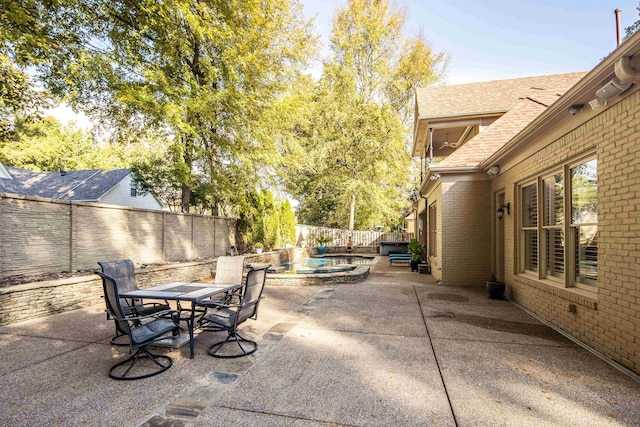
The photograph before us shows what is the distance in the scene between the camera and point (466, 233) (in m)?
9.31

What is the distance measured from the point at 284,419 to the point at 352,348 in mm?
1853

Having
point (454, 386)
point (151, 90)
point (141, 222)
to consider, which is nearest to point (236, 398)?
point (454, 386)

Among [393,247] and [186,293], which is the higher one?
[186,293]

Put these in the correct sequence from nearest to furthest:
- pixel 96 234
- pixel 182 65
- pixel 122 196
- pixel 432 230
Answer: pixel 96 234
pixel 182 65
pixel 432 230
pixel 122 196

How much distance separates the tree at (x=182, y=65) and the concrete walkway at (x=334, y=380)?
6.67 meters

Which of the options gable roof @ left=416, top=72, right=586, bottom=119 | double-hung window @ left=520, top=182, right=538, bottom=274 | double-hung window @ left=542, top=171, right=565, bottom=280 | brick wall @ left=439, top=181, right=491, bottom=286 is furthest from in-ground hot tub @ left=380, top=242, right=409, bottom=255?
double-hung window @ left=542, top=171, right=565, bottom=280

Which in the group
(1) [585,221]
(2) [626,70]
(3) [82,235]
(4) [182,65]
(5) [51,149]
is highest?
(5) [51,149]

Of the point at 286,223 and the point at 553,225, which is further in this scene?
the point at 286,223

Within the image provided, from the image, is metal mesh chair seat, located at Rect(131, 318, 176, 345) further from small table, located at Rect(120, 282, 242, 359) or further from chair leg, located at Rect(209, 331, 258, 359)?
chair leg, located at Rect(209, 331, 258, 359)

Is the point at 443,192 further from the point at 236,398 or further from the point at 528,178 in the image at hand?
the point at 236,398

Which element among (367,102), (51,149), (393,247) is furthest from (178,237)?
(51,149)

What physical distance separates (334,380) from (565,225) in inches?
177

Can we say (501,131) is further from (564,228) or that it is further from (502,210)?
(564,228)

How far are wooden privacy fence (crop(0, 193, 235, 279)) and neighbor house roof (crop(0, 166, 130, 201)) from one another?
11.9 meters
